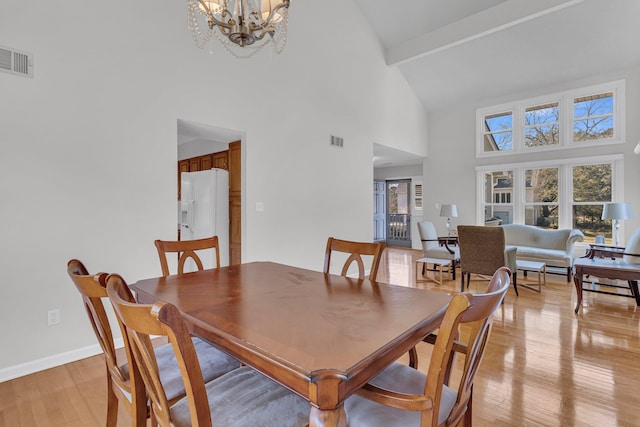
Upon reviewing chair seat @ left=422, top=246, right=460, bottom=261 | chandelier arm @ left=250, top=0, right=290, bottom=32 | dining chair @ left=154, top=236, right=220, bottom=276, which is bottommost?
chair seat @ left=422, top=246, right=460, bottom=261

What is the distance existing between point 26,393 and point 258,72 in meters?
3.45

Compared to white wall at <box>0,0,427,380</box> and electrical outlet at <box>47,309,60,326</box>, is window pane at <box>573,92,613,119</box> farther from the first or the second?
electrical outlet at <box>47,309,60,326</box>

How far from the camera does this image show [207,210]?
3.80m

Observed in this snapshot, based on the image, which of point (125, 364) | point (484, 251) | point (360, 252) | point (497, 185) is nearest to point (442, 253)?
point (484, 251)

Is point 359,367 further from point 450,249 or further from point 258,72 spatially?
point 450,249

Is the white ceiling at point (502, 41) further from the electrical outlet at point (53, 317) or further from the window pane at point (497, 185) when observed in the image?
the electrical outlet at point (53, 317)

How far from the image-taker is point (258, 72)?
3.70 metres

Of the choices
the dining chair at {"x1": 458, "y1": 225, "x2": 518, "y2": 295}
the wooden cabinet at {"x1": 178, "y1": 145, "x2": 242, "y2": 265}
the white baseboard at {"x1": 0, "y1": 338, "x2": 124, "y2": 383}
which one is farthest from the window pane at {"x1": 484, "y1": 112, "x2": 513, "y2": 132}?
the white baseboard at {"x1": 0, "y1": 338, "x2": 124, "y2": 383}

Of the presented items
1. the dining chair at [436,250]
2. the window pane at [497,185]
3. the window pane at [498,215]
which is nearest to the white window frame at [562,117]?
the window pane at [497,185]

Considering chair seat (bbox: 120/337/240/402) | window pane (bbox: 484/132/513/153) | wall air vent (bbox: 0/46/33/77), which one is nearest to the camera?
chair seat (bbox: 120/337/240/402)

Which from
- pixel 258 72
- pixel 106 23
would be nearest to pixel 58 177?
pixel 106 23

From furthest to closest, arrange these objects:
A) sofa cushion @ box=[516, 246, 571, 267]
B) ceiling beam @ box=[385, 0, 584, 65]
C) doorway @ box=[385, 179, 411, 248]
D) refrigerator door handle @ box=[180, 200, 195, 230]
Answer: doorway @ box=[385, 179, 411, 248], sofa cushion @ box=[516, 246, 571, 267], ceiling beam @ box=[385, 0, 584, 65], refrigerator door handle @ box=[180, 200, 195, 230]

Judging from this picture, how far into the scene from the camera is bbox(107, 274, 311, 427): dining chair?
758mm

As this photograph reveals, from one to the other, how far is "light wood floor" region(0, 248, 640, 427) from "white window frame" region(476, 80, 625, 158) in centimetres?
347
